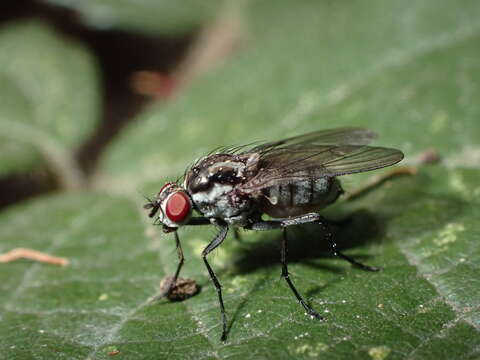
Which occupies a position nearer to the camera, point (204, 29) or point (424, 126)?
point (424, 126)

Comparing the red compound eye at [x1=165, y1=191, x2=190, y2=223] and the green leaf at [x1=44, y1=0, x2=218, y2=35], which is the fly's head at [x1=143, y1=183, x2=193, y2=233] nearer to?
the red compound eye at [x1=165, y1=191, x2=190, y2=223]

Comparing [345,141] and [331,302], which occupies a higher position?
[345,141]

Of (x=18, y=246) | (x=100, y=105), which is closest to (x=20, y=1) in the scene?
(x=100, y=105)

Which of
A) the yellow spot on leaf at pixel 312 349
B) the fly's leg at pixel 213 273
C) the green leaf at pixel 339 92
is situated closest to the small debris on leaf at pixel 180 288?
the fly's leg at pixel 213 273

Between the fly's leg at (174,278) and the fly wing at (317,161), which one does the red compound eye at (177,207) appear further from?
the fly wing at (317,161)

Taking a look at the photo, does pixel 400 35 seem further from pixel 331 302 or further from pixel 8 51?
pixel 8 51

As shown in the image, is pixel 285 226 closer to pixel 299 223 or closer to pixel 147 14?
pixel 299 223

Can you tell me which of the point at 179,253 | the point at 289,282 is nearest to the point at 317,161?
the point at 289,282

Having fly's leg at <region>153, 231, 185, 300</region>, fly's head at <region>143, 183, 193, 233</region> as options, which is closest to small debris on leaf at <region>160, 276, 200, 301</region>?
fly's leg at <region>153, 231, 185, 300</region>
